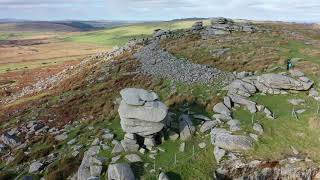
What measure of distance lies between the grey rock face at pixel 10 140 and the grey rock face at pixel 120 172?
42.3 ft

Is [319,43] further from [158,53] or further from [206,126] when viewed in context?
[206,126]

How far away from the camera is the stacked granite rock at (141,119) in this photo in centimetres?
2945

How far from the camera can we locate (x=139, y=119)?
97.5ft

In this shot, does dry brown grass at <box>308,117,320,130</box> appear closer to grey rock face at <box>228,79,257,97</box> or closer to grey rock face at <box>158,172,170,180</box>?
grey rock face at <box>228,79,257,97</box>

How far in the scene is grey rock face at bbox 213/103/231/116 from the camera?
111 feet

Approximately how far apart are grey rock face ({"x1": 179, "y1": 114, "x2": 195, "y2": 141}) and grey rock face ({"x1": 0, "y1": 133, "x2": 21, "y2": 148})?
49.7 ft

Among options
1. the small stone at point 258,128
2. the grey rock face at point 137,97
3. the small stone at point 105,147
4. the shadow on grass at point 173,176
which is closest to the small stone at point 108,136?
the small stone at point 105,147

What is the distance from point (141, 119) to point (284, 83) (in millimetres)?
15396

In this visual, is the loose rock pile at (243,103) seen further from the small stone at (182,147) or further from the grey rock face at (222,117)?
the small stone at (182,147)

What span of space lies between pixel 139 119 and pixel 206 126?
19.0ft

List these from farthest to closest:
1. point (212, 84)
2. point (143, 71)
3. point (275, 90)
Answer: point (143, 71) < point (212, 84) < point (275, 90)

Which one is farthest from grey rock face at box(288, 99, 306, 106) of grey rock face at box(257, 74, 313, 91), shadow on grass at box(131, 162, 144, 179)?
shadow on grass at box(131, 162, 144, 179)

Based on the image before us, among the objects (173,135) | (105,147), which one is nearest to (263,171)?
(173,135)

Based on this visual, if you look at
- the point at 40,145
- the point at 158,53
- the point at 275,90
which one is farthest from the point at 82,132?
the point at 158,53
